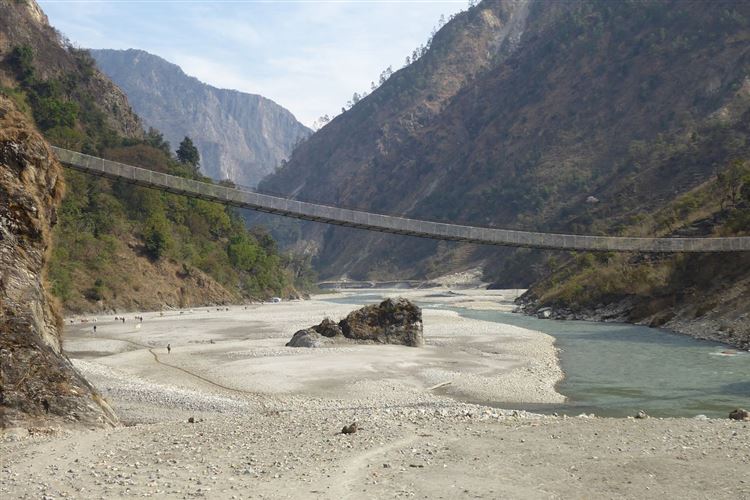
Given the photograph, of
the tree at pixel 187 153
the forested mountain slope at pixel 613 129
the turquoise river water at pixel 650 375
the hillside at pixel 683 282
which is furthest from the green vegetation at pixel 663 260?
the tree at pixel 187 153

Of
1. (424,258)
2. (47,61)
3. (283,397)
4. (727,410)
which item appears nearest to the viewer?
(727,410)

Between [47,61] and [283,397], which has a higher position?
[47,61]

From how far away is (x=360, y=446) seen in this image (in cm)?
1401

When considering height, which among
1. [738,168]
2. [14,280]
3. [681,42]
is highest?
[681,42]

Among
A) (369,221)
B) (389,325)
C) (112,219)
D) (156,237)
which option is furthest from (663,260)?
(112,219)

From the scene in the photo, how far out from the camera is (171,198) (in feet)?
319

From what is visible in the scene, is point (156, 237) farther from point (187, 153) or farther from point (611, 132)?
point (611, 132)

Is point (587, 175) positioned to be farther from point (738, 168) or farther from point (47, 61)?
point (47, 61)

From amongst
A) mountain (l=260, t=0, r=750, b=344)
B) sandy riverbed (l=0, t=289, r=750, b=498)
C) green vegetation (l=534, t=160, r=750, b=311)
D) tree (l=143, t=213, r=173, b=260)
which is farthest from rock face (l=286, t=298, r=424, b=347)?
mountain (l=260, t=0, r=750, b=344)

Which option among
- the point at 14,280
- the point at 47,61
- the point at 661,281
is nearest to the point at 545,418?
the point at 14,280

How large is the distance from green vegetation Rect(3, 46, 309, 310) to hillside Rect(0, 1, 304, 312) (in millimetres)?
142

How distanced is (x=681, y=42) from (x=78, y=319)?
5930 inches

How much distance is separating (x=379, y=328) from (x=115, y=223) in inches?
2057

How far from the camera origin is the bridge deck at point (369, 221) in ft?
105
